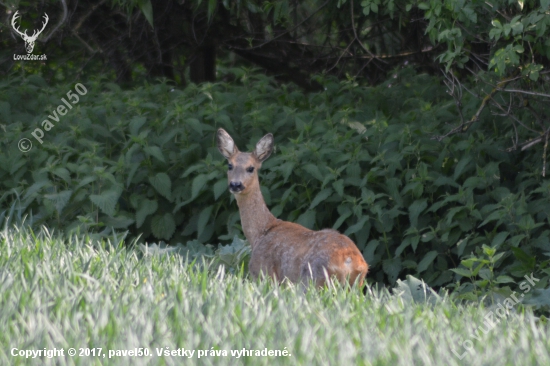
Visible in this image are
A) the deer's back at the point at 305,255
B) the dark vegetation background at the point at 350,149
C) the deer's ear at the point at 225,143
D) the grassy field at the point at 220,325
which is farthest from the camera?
the deer's ear at the point at 225,143

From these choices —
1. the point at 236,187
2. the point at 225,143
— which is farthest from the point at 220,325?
the point at 225,143

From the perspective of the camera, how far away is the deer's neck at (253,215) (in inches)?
244

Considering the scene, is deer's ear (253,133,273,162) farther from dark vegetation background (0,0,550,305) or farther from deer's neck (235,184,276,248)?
dark vegetation background (0,0,550,305)

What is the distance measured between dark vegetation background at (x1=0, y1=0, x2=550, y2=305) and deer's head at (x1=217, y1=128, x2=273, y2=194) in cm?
72

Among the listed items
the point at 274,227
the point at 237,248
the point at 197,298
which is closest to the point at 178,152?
the point at 237,248

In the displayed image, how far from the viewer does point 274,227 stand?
20.0 feet

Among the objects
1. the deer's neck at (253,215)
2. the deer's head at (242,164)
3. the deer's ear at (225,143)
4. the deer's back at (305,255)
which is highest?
the deer's ear at (225,143)

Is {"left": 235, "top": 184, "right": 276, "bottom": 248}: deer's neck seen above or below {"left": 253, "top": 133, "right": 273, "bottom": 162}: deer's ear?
below

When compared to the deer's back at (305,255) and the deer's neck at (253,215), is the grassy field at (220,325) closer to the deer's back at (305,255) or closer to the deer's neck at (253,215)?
the deer's back at (305,255)

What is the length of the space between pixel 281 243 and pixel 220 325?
2242 millimetres

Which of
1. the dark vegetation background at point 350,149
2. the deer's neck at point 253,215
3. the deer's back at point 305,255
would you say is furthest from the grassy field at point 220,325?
the deer's neck at point 253,215

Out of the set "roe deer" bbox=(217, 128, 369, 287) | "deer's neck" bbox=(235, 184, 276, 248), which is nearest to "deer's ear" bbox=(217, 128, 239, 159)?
"roe deer" bbox=(217, 128, 369, 287)

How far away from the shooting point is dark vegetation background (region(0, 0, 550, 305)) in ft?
20.8

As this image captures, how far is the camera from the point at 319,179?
7012 millimetres
